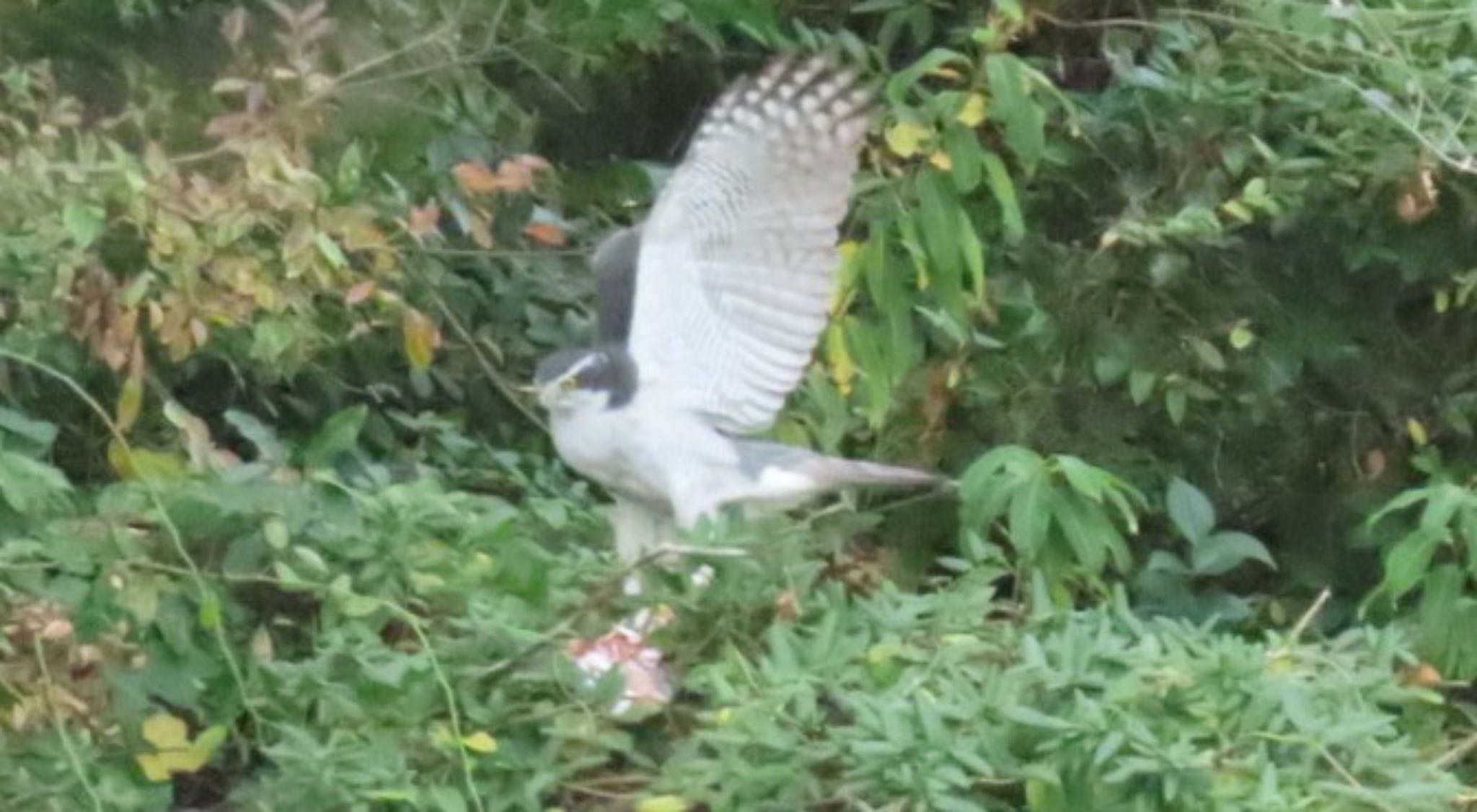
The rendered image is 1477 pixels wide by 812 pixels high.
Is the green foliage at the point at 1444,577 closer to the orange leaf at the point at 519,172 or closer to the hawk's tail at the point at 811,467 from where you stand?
the hawk's tail at the point at 811,467

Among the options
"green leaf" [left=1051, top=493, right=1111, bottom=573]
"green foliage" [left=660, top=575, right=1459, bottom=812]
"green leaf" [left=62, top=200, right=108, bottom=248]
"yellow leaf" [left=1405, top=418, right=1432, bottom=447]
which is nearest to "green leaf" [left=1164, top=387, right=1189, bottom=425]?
"yellow leaf" [left=1405, top=418, right=1432, bottom=447]

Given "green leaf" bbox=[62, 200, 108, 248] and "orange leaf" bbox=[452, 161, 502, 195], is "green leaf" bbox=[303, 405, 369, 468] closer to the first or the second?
"green leaf" bbox=[62, 200, 108, 248]

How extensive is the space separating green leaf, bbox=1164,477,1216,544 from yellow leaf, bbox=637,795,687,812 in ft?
3.71

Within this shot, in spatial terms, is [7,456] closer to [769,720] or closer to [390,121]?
[769,720]

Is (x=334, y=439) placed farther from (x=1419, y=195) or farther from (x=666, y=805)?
(x=1419, y=195)

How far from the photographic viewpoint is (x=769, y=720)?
2533 millimetres

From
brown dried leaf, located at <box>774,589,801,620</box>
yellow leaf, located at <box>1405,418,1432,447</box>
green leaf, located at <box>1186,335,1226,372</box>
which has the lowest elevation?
yellow leaf, located at <box>1405,418,1432,447</box>

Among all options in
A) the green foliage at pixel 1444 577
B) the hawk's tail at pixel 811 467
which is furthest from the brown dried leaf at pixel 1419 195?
the hawk's tail at pixel 811 467

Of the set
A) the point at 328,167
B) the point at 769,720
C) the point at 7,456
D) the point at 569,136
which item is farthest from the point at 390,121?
the point at 769,720

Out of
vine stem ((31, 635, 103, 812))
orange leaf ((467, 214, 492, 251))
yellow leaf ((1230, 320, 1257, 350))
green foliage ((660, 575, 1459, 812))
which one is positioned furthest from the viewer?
yellow leaf ((1230, 320, 1257, 350))

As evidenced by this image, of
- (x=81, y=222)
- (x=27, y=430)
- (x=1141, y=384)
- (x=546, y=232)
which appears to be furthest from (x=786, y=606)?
(x=1141, y=384)

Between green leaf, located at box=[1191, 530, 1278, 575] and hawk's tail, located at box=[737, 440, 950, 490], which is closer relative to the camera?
hawk's tail, located at box=[737, 440, 950, 490]

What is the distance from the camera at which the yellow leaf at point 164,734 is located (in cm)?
282

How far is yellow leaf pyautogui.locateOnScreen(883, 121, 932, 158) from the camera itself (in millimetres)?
3695
